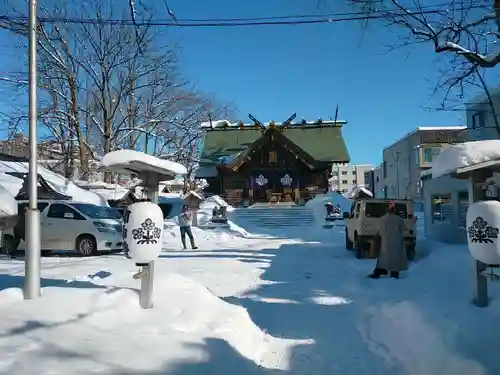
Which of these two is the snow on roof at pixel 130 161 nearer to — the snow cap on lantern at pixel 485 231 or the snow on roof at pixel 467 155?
the snow on roof at pixel 467 155

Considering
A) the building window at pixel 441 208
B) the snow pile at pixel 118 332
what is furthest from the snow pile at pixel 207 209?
the snow pile at pixel 118 332

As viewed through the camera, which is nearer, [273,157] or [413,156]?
[273,157]

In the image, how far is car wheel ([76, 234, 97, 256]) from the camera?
14945 mm

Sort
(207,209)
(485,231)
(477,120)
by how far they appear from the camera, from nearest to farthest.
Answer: (485,231) < (207,209) < (477,120)

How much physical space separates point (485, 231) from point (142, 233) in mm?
4474

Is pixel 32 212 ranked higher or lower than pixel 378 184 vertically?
lower

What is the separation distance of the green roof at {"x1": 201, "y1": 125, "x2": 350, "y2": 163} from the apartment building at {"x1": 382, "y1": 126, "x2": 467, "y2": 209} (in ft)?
38.6

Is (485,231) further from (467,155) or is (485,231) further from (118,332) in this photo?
(118,332)

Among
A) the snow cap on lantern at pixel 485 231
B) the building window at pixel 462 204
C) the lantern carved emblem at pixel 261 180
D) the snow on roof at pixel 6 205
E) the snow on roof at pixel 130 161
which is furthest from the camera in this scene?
the lantern carved emblem at pixel 261 180

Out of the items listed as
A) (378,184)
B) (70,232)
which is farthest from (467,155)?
(378,184)

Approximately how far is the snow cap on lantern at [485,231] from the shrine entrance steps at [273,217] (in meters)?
21.2

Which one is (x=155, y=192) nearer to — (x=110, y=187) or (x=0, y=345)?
→ (x=0, y=345)

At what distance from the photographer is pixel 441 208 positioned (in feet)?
58.9

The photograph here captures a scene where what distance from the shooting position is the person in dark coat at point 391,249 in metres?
10.8
